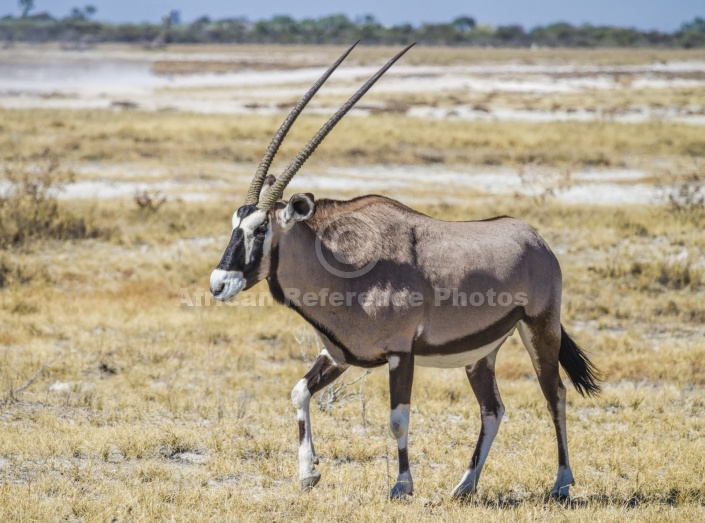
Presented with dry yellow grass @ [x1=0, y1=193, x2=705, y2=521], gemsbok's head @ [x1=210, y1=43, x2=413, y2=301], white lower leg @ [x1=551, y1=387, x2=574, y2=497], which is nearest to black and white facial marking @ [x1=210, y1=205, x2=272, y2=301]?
gemsbok's head @ [x1=210, y1=43, x2=413, y2=301]

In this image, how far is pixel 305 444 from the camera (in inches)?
248

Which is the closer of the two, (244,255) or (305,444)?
(244,255)

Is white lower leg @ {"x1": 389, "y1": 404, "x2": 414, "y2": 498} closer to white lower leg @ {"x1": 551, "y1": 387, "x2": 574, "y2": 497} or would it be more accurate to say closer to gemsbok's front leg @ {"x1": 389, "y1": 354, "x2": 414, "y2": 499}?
gemsbok's front leg @ {"x1": 389, "y1": 354, "x2": 414, "y2": 499}

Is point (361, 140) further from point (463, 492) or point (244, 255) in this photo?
point (244, 255)

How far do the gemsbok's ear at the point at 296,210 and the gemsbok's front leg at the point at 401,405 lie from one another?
1.11 meters

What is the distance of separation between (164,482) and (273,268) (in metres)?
1.83

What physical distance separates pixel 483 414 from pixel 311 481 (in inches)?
57.9

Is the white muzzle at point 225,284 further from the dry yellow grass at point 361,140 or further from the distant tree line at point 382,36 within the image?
the distant tree line at point 382,36

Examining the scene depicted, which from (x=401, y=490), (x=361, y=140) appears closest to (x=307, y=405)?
(x=401, y=490)

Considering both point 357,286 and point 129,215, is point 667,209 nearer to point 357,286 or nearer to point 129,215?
point 129,215

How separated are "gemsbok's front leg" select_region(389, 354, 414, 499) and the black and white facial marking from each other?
42.8 inches

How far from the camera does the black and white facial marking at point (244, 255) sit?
565cm

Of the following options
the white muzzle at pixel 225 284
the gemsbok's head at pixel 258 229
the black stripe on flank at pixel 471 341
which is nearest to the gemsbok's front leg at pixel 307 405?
the black stripe on flank at pixel 471 341

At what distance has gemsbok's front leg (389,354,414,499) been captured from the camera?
6023 mm
